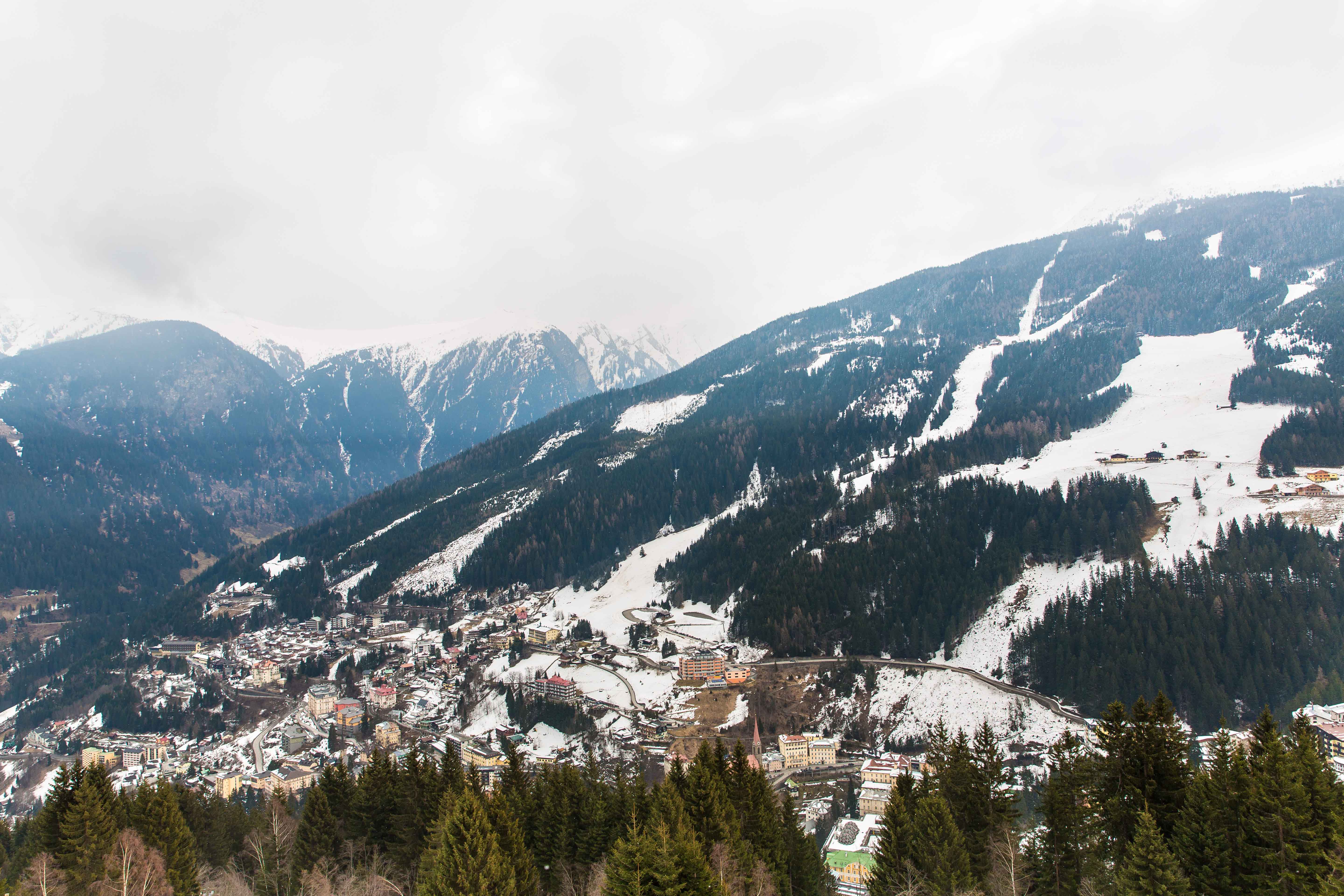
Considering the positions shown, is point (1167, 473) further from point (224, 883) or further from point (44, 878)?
point (44, 878)

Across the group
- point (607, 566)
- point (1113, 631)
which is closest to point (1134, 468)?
point (1113, 631)

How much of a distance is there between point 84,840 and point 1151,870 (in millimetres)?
45802

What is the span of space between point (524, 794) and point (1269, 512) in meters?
114

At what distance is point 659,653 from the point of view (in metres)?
119

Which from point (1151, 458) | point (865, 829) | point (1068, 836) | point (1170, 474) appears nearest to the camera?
point (1068, 836)

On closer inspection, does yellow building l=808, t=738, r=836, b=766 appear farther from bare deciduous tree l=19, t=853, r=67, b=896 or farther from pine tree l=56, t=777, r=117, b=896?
bare deciduous tree l=19, t=853, r=67, b=896

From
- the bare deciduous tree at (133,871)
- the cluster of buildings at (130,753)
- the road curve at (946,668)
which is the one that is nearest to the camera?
the bare deciduous tree at (133,871)

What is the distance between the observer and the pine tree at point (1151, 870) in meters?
26.1

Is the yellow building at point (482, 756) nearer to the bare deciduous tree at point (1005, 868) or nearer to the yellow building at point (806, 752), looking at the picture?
the yellow building at point (806, 752)

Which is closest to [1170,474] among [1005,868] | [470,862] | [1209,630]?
[1209,630]

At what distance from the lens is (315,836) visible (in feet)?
141

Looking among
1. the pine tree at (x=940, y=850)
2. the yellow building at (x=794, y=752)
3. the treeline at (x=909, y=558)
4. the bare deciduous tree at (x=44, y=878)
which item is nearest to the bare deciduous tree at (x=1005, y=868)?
the pine tree at (x=940, y=850)

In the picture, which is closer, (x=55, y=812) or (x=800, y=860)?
(x=55, y=812)

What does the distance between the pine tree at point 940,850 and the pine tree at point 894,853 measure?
54cm
